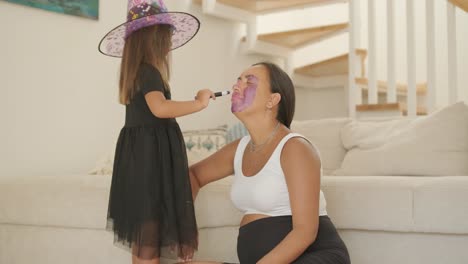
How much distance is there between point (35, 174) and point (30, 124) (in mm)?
259

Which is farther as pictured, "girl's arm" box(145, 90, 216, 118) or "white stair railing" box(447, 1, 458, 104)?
"white stair railing" box(447, 1, 458, 104)

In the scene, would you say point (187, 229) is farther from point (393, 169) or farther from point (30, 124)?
point (30, 124)

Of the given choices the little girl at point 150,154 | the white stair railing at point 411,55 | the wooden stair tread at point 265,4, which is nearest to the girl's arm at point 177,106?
→ the little girl at point 150,154

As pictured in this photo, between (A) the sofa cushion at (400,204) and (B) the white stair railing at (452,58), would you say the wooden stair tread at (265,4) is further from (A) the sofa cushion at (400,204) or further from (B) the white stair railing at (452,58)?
(A) the sofa cushion at (400,204)

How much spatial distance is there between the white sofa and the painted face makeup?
565mm

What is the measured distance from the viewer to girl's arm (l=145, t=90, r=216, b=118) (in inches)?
70.4

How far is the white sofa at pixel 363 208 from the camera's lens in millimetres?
1972

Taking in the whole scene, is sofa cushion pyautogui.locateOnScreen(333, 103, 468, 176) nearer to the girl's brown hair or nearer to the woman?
the woman

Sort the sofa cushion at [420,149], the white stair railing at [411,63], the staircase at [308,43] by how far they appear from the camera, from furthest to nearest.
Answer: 1. the staircase at [308,43]
2. the white stair railing at [411,63]
3. the sofa cushion at [420,149]

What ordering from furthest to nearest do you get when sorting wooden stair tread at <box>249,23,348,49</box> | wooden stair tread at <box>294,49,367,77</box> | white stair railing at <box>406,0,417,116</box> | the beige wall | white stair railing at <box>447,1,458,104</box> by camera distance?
wooden stair tread at <box>294,49,367,77</box> → wooden stair tread at <box>249,23,348,49</box> → white stair railing at <box>406,0,417,116</box> → white stair railing at <box>447,1,458,104</box> → the beige wall

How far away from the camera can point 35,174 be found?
3.05 meters

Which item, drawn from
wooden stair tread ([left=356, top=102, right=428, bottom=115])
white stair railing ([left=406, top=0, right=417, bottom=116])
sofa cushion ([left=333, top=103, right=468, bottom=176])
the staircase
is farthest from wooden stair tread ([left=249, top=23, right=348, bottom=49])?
sofa cushion ([left=333, top=103, right=468, bottom=176])

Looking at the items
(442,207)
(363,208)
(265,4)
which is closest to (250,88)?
(363,208)

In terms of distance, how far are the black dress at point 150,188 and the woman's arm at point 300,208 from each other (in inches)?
15.8
